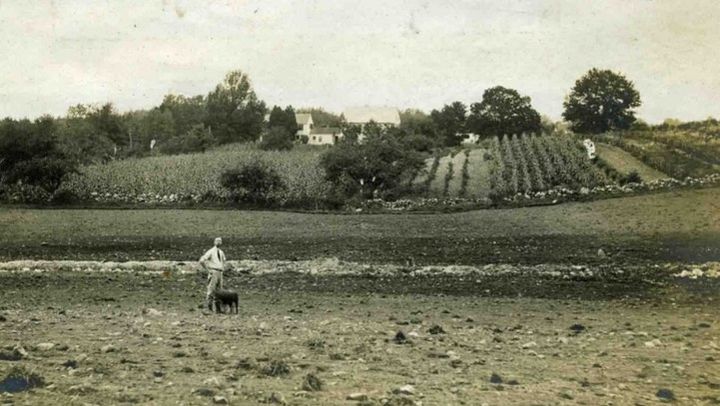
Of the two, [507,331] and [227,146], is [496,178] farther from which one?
[507,331]

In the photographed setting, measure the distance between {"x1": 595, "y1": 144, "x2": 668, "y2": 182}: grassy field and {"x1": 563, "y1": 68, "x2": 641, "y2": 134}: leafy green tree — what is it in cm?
279

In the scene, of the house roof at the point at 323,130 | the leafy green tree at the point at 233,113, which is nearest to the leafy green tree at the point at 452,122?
the leafy green tree at the point at 233,113

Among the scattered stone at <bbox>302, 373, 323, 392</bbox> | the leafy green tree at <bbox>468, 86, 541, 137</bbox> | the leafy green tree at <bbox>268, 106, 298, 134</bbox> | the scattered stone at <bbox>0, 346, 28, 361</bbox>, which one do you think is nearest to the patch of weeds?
the scattered stone at <bbox>302, 373, 323, 392</bbox>

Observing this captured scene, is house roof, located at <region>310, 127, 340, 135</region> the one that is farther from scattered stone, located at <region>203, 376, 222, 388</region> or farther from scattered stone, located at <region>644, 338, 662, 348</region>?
scattered stone, located at <region>203, 376, 222, 388</region>

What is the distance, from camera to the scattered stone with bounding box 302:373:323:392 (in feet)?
27.5

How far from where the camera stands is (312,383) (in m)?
8.48

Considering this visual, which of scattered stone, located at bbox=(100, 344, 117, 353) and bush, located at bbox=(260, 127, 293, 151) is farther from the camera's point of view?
bush, located at bbox=(260, 127, 293, 151)

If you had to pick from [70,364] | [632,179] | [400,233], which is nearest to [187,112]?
[632,179]

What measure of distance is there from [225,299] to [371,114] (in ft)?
417

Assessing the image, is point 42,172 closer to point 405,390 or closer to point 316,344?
point 316,344

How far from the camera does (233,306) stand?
15.3 meters

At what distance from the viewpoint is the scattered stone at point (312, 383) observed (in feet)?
27.5

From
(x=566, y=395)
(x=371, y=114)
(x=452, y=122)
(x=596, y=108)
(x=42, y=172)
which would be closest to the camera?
(x=566, y=395)

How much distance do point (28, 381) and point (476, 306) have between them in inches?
393
